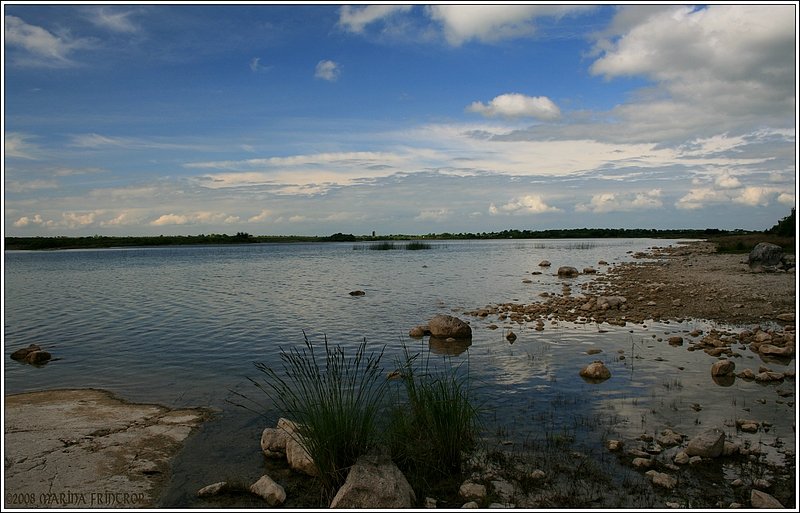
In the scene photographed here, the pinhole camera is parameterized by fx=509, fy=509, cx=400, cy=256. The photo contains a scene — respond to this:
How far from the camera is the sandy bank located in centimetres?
749

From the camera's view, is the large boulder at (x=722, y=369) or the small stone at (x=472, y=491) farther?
the large boulder at (x=722, y=369)

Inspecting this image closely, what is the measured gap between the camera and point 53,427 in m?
10.2

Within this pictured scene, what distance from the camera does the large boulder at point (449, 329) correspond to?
60.8 feet

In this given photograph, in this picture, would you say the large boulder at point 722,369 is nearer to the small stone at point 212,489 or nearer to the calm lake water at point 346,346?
the calm lake water at point 346,346

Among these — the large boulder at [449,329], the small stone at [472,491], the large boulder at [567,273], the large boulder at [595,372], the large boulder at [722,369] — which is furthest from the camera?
the large boulder at [567,273]

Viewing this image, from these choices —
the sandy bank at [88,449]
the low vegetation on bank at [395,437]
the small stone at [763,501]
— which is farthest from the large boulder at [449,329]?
the small stone at [763,501]

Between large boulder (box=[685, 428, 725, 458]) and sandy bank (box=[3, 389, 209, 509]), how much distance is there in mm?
8308

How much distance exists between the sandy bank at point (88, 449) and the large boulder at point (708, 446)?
831 centimetres

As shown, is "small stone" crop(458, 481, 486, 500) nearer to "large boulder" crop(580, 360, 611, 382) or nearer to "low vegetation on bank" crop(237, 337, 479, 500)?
"low vegetation on bank" crop(237, 337, 479, 500)

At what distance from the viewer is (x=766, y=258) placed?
104 ft

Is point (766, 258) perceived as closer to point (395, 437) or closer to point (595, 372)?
point (595, 372)

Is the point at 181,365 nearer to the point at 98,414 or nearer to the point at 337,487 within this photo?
the point at 98,414

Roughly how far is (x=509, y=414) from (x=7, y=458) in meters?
9.09

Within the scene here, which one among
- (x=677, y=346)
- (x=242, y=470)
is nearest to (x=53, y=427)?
(x=242, y=470)
